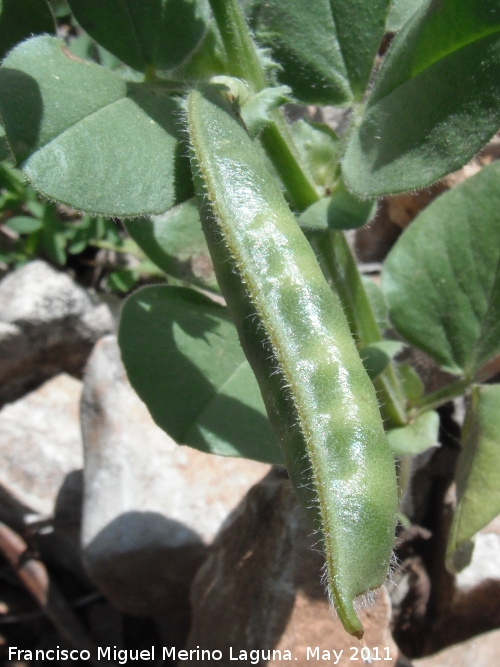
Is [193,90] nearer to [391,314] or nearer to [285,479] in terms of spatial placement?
[391,314]

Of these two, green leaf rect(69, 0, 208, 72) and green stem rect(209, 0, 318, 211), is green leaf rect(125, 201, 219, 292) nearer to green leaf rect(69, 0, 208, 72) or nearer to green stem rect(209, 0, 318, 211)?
green stem rect(209, 0, 318, 211)

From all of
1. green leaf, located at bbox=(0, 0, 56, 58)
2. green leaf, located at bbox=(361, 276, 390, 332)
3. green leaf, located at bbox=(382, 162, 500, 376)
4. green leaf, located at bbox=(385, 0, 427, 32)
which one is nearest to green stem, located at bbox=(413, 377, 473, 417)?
green leaf, located at bbox=(382, 162, 500, 376)

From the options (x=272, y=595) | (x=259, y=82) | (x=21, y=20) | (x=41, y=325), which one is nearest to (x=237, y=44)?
(x=259, y=82)

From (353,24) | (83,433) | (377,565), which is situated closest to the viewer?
(377,565)

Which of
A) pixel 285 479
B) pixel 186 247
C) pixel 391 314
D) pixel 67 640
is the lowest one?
pixel 67 640

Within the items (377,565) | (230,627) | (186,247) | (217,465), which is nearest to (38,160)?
(186,247)

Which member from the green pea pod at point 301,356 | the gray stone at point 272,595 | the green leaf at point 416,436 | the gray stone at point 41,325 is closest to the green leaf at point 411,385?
the green leaf at point 416,436

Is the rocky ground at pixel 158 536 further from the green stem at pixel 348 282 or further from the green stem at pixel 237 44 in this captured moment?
the green stem at pixel 237 44
